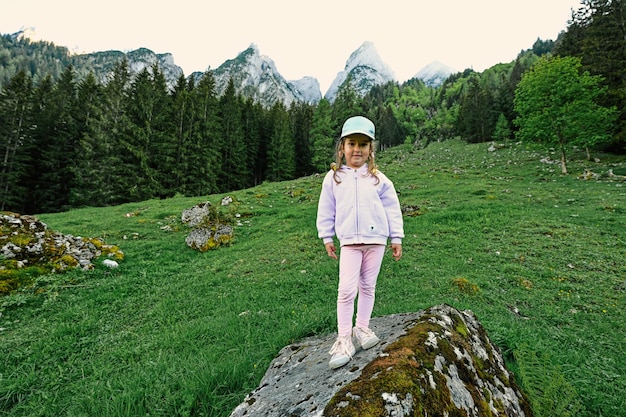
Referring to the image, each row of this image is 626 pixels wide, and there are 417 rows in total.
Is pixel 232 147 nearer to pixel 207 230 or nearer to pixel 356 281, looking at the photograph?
pixel 207 230

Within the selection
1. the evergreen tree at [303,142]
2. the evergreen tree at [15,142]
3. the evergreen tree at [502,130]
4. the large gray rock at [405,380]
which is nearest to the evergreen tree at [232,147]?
the evergreen tree at [303,142]

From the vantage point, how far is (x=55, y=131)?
107 ft

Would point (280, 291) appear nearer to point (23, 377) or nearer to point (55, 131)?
point (23, 377)

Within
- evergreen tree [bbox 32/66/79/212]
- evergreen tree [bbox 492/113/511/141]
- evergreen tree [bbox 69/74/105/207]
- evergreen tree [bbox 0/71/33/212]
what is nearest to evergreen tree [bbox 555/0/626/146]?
evergreen tree [bbox 492/113/511/141]

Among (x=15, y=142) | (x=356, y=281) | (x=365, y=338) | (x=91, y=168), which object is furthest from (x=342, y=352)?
(x=15, y=142)

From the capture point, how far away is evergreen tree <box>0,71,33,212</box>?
1085 inches

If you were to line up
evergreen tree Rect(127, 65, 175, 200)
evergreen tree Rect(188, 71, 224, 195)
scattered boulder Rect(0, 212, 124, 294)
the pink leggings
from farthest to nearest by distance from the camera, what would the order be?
evergreen tree Rect(188, 71, 224, 195) → evergreen tree Rect(127, 65, 175, 200) → scattered boulder Rect(0, 212, 124, 294) → the pink leggings

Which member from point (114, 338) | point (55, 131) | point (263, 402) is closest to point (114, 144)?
point (55, 131)

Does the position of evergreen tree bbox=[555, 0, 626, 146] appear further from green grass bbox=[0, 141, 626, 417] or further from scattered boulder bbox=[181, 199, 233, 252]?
scattered boulder bbox=[181, 199, 233, 252]

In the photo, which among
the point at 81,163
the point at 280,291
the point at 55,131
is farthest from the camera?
the point at 55,131

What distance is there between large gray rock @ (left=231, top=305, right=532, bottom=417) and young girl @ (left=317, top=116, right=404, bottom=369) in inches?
16.4

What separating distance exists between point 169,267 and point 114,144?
27.4 meters

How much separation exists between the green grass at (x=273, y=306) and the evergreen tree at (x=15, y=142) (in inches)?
904

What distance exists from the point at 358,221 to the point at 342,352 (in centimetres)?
133
